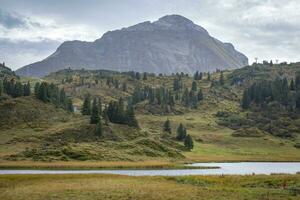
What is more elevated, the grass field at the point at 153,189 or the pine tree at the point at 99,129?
the grass field at the point at 153,189

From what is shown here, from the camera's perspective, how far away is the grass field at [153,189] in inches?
1784

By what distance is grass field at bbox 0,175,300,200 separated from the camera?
4531 cm

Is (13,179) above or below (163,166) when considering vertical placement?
above

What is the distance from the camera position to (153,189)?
5119 centimetres

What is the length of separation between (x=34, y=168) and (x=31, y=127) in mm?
77679

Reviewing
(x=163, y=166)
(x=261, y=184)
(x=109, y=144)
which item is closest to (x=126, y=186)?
(x=261, y=184)

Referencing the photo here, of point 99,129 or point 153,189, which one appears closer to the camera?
point 153,189

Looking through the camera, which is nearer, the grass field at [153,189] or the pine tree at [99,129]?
the grass field at [153,189]

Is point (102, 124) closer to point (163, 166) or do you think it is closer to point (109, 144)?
point (109, 144)

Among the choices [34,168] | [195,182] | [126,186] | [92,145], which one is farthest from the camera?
[92,145]

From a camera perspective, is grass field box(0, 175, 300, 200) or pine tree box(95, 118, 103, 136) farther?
pine tree box(95, 118, 103, 136)

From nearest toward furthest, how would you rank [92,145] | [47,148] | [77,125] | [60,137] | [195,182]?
[195,182]
[47,148]
[92,145]
[60,137]
[77,125]

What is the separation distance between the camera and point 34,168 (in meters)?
116

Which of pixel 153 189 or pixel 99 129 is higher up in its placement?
pixel 153 189
